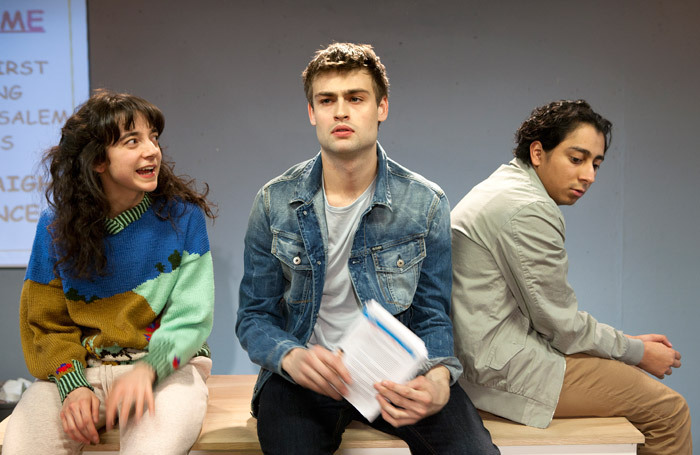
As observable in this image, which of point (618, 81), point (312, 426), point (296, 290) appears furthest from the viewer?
point (618, 81)

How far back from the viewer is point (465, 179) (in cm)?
308

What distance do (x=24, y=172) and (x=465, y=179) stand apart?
2.10m

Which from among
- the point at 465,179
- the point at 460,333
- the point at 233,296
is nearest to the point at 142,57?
the point at 233,296

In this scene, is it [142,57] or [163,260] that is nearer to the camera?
[163,260]

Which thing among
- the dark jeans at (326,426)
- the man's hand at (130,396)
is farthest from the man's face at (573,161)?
the man's hand at (130,396)

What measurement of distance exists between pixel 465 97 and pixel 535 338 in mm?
1354

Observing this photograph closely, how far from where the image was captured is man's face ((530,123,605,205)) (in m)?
2.17

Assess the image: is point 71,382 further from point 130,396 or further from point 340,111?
point 340,111

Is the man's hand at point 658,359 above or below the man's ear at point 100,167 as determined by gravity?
below

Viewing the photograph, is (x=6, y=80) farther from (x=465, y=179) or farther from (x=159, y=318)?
(x=465, y=179)

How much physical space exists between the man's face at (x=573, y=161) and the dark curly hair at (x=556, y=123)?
0.02 metres

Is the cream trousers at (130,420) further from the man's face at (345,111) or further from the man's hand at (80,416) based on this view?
the man's face at (345,111)

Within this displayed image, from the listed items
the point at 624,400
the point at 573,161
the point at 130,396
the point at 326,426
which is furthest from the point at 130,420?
the point at 573,161

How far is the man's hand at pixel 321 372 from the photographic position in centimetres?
165
